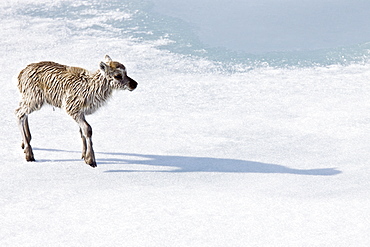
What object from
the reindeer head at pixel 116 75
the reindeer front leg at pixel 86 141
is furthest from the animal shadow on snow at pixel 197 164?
the reindeer head at pixel 116 75

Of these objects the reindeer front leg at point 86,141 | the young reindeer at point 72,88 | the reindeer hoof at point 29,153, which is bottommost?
the reindeer hoof at point 29,153

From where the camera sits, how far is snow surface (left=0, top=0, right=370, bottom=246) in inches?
205

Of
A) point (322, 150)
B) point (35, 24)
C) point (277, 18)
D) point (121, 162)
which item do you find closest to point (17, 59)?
point (35, 24)

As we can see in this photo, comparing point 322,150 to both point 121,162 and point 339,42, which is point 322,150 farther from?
point 339,42

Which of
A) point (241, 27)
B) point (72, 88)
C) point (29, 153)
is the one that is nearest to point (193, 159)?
point (72, 88)

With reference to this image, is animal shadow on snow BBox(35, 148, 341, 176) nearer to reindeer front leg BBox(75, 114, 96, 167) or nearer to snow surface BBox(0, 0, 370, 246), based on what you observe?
snow surface BBox(0, 0, 370, 246)

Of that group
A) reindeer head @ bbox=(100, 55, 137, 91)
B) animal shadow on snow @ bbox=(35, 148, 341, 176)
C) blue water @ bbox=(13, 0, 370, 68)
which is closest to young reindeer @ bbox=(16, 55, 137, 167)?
reindeer head @ bbox=(100, 55, 137, 91)

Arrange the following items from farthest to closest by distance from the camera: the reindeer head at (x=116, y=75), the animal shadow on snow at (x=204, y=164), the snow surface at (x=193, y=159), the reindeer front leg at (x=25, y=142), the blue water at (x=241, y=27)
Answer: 1. the blue water at (x=241, y=27)
2. the reindeer front leg at (x=25, y=142)
3. the animal shadow on snow at (x=204, y=164)
4. the reindeer head at (x=116, y=75)
5. the snow surface at (x=193, y=159)

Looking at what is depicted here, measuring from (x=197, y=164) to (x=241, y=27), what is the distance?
212 inches

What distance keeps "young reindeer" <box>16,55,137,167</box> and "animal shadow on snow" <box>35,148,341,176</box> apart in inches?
15.4

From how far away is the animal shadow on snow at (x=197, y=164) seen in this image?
648 cm

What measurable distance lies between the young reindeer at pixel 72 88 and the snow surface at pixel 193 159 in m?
0.25

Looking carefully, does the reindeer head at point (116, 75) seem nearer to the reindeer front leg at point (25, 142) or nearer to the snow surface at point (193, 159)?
the snow surface at point (193, 159)

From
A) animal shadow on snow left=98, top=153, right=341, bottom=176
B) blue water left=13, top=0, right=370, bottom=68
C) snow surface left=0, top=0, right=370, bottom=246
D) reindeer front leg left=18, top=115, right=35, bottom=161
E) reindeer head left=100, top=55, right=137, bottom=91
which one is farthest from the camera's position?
blue water left=13, top=0, right=370, bottom=68
